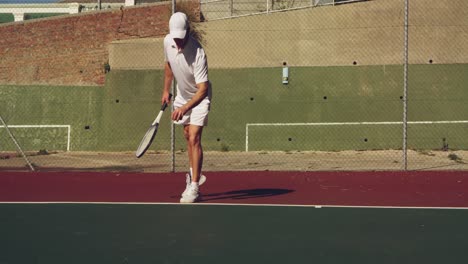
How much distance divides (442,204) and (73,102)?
13914 millimetres

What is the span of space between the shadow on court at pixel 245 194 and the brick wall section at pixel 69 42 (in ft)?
42.8

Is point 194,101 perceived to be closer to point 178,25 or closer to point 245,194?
point 178,25

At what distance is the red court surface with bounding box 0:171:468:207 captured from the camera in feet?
30.1

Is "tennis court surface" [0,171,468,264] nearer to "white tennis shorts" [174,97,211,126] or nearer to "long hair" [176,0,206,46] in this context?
"white tennis shorts" [174,97,211,126]

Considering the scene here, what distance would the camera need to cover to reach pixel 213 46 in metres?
20.7

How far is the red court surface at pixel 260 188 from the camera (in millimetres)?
9188

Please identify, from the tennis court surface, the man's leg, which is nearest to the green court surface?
the tennis court surface

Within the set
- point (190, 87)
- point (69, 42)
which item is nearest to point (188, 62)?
point (190, 87)

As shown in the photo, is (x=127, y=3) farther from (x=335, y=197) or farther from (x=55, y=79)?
(x=335, y=197)

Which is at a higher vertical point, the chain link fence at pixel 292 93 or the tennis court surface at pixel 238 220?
the chain link fence at pixel 292 93

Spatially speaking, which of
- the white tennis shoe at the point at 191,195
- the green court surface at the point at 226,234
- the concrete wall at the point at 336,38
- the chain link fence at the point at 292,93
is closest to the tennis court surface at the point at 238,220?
the green court surface at the point at 226,234

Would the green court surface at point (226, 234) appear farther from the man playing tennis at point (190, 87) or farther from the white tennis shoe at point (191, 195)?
the man playing tennis at point (190, 87)

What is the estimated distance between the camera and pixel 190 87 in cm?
879

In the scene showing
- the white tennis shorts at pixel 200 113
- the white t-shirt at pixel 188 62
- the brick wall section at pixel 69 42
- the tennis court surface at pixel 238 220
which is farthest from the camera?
the brick wall section at pixel 69 42
